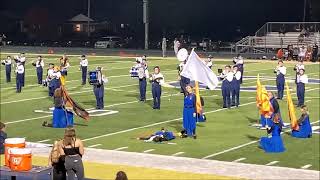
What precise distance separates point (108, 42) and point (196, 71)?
48782mm

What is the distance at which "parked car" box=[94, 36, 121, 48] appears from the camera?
68269 millimetres

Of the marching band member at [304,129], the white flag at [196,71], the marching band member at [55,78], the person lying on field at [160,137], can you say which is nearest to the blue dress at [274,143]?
the marching band member at [304,129]

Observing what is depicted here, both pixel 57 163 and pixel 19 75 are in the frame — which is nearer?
pixel 57 163

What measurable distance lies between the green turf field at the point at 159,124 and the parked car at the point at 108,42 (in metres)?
34.6

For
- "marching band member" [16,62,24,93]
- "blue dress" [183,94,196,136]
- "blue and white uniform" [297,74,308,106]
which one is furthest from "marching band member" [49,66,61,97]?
"blue and white uniform" [297,74,308,106]

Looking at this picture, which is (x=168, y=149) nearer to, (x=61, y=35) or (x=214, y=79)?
(x=214, y=79)

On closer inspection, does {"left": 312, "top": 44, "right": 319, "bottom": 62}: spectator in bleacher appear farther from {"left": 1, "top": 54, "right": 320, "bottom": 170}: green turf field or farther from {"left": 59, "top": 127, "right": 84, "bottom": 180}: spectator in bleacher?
{"left": 59, "top": 127, "right": 84, "bottom": 180}: spectator in bleacher

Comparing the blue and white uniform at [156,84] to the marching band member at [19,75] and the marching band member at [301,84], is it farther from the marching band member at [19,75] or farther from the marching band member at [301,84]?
the marching band member at [19,75]

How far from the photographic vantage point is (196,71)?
20.3m

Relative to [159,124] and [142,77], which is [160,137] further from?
[142,77]

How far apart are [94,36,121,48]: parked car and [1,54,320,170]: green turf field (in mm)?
34590

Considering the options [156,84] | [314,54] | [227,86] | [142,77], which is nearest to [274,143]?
[156,84]

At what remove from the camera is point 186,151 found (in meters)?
16.3

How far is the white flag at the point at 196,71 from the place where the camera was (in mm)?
20188
